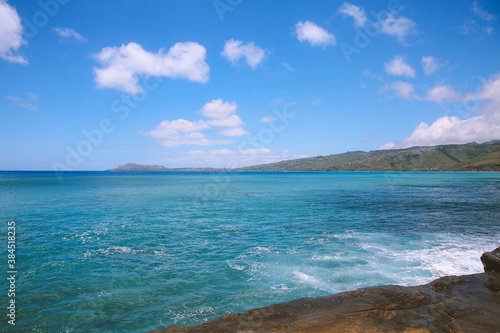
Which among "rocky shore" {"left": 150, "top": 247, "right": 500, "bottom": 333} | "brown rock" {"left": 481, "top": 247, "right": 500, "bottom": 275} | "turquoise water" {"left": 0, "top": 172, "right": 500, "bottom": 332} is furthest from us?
"brown rock" {"left": 481, "top": 247, "right": 500, "bottom": 275}

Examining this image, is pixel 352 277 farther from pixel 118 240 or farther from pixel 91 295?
pixel 118 240

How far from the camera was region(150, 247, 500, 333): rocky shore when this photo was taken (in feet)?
22.0

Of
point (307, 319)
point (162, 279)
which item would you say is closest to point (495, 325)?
point (307, 319)

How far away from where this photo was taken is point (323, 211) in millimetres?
32062

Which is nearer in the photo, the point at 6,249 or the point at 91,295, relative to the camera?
the point at 91,295

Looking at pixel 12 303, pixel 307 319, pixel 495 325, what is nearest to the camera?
pixel 495 325

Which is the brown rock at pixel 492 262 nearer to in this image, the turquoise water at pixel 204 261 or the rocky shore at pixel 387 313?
the rocky shore at pixel 387 313

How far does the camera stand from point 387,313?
7.49m

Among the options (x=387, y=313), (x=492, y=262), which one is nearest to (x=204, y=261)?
(x=387, y=313)

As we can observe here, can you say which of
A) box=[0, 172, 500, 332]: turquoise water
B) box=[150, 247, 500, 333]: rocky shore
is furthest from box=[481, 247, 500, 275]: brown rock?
box=[0, 172, 500, 332]: turquoise water

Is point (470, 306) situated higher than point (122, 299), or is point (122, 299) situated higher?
point (470, 306)

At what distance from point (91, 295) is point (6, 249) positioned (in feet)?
36.7

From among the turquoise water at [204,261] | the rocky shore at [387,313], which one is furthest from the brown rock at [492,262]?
the turquoise water at [204,261]

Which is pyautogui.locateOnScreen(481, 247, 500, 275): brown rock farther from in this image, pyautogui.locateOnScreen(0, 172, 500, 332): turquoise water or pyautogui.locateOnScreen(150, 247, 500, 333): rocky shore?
pyautogui.locateOnScreen(0, 172, 500, 332): turquoise water
